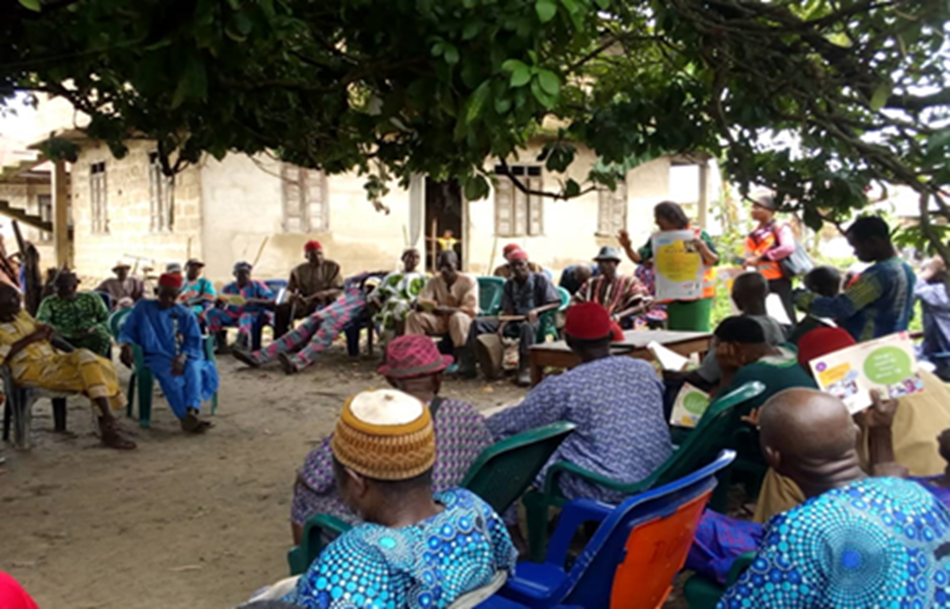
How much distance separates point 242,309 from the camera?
11.4 m

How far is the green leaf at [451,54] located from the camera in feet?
9.66

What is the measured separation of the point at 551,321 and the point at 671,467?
630cm

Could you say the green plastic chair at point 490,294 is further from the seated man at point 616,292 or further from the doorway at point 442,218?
the doorway at point 442,218

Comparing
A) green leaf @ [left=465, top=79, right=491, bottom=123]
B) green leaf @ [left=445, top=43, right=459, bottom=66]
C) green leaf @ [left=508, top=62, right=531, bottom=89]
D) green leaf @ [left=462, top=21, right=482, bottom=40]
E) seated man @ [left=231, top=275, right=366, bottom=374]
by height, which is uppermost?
green leaf @ [left=462, top=21, right=482, bottom=40]

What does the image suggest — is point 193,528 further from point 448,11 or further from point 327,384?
point 327,384

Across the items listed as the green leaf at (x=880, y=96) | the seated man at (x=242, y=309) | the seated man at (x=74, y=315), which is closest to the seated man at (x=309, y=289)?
the seated man at (x=242, y=309)

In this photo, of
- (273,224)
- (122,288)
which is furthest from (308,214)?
(122,288)

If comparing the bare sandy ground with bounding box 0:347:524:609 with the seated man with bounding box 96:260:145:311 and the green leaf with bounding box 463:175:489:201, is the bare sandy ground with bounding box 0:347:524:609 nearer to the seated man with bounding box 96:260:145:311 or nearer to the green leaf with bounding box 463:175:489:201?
the green leaf with bounding box 463:175:489:201

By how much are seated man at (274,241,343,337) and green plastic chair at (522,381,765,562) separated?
306 inches

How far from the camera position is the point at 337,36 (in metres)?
5.20

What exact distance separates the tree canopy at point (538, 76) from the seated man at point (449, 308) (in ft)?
12.9

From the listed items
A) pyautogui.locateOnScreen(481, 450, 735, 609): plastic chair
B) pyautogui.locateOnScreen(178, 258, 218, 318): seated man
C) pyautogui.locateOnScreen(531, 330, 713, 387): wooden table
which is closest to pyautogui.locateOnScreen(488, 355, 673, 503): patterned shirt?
pyautogui.locateOnScreen(481, 450, 735, 609): plastic chair

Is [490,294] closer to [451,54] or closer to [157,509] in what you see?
[157,509]

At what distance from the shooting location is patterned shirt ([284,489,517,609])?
5.72ft
